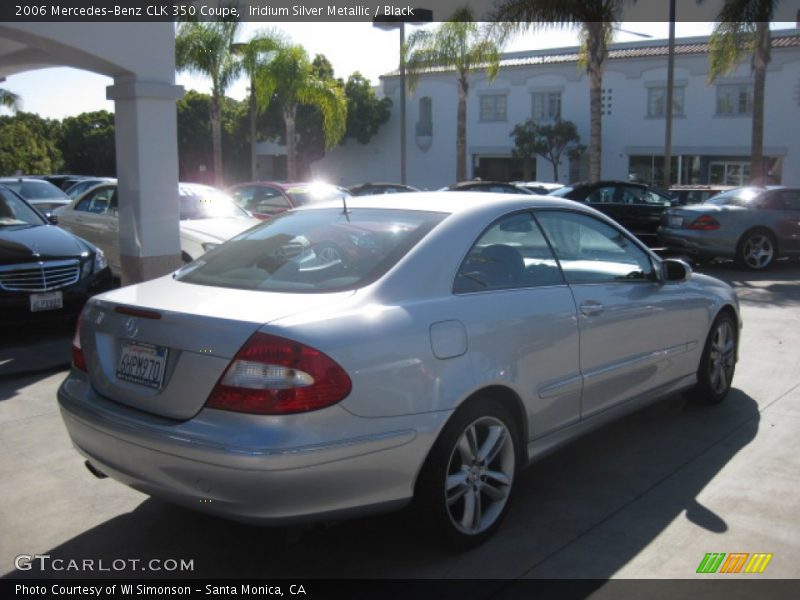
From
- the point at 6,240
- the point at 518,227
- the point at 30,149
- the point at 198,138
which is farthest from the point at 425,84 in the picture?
the point at 518,227

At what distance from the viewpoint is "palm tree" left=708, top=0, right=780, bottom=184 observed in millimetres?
21688

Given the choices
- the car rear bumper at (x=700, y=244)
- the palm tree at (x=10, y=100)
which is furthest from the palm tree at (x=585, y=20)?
the palm tree at (x=10, y=100)

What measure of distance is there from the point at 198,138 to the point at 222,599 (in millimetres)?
45528

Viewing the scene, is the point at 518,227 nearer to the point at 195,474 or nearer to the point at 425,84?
the point at 195,474

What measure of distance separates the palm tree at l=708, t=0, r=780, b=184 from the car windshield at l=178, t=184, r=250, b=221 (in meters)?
16.6

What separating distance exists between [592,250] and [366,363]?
2.21 metres

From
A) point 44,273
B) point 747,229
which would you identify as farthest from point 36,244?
point 747,229

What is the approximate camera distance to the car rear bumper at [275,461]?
9.71 feet

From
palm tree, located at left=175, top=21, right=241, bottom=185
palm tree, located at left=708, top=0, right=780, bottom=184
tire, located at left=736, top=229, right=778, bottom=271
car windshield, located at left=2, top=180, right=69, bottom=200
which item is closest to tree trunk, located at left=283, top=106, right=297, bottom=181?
palm tree, located at left=175, top=21, right=241, bottom=185

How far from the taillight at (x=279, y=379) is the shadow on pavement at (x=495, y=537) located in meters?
0.58

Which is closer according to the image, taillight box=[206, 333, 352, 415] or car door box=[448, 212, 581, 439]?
taillight box=[206, 333, 352, 415]

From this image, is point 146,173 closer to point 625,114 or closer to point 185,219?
point 185,219

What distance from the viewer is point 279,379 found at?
3.02 m

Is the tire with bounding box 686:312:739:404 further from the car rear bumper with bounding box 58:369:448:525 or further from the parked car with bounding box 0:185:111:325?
the parked car with bounding box 0:185:111:325
